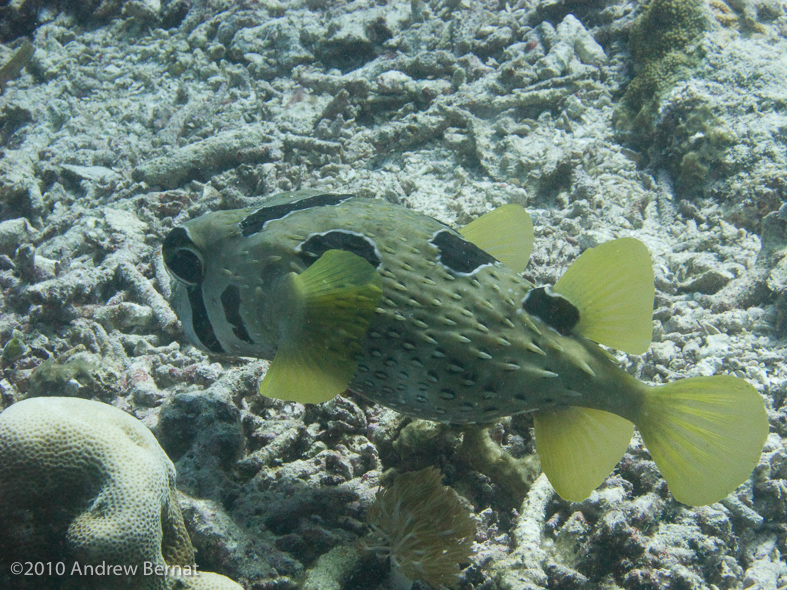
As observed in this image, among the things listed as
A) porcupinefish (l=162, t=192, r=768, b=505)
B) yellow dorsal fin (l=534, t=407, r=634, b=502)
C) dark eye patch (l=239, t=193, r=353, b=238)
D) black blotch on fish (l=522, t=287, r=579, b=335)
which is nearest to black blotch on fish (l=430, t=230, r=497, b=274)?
porcupinefish (l=162, t=192, r=768, b=505)

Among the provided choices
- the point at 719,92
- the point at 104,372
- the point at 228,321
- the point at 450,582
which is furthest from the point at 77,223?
the point at 719,92

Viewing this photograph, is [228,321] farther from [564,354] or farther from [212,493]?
[564,354]

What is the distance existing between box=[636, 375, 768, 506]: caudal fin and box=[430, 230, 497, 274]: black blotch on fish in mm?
926

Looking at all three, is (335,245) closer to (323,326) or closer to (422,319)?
(323,326)

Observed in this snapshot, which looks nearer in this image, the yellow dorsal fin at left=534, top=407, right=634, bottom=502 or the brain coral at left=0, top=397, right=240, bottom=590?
the brain coral at left=0, top=397, right=240, bottom=590

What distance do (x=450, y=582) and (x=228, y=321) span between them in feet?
5.42

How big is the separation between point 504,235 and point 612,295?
0.70 meters

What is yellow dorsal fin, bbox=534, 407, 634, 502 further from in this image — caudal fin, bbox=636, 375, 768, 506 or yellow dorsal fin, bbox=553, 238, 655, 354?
yellow dorsal fin, bbox=553, 238, 655, 354

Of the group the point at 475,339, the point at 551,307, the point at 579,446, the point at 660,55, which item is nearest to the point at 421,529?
the point at 579,446

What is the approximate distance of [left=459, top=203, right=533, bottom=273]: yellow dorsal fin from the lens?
98.9 inches

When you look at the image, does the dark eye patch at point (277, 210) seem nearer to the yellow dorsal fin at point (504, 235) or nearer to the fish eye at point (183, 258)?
the fish eye at point (183, 258)

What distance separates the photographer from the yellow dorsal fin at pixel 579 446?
81.7 inches

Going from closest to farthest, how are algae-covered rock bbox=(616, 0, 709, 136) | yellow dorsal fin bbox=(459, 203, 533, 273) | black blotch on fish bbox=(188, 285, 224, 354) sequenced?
black blotch on fish bbox=(188, 285, 224, 354) → yellow dorsal fin bbox=(459, 203, 533, 273) → algae-covered rock bbox=(616, 0, 709, 136)

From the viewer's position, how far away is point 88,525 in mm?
1816
